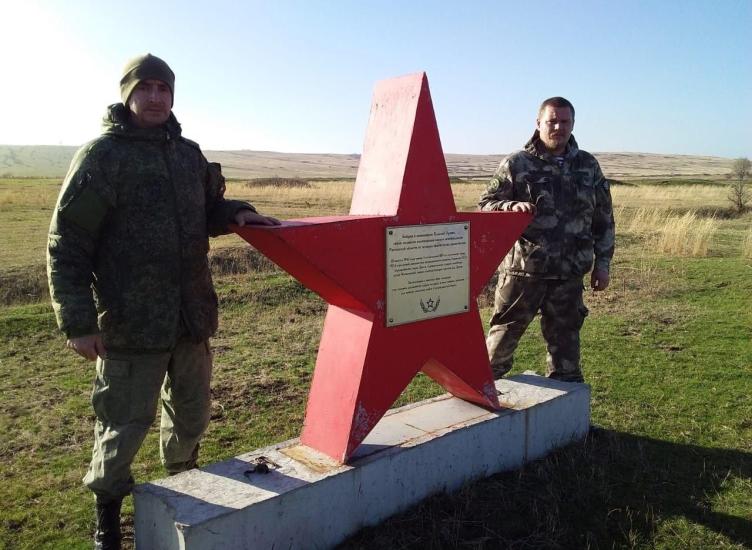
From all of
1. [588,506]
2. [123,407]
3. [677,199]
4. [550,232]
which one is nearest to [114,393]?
[123,407]

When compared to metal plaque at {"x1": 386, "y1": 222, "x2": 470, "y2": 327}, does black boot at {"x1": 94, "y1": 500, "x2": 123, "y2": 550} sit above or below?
below

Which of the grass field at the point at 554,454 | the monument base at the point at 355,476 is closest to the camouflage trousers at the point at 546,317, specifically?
the monument base at the point at 355,476

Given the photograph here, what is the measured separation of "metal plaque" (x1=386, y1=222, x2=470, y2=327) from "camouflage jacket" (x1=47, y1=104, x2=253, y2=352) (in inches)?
39.3

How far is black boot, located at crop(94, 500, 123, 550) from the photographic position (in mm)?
2951

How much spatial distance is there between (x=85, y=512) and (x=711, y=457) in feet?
12.4

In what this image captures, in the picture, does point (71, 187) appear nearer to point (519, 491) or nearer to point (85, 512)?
point (85, 512)

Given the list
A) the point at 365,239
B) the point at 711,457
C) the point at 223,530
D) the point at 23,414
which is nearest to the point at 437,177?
the point at 365,239

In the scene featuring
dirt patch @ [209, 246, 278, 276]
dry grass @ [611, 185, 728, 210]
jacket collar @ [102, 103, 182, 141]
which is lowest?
dirt patch @ [209, 246, 278, 276]

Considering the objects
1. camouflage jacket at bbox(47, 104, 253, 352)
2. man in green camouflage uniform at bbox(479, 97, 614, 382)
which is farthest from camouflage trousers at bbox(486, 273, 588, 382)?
camouflage jacket at bbox(47, 104, 253, 352)

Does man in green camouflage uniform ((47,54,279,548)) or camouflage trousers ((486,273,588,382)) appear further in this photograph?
camouflage trousers ((486,273,588,382))

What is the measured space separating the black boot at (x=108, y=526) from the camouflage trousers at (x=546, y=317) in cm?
269

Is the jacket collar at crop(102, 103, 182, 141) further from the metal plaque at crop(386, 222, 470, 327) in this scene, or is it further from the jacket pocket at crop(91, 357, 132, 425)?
the metal plaque at crop(386, 222, 470, 327)

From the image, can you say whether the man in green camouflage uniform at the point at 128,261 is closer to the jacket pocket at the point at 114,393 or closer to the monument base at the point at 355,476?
the jacket pocket at the point at 114,393

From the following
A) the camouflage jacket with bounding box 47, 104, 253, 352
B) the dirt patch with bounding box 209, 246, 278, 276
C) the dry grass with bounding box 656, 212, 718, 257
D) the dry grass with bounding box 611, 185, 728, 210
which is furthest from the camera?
the dry grass with bounding box 611, 185, 728, 210
